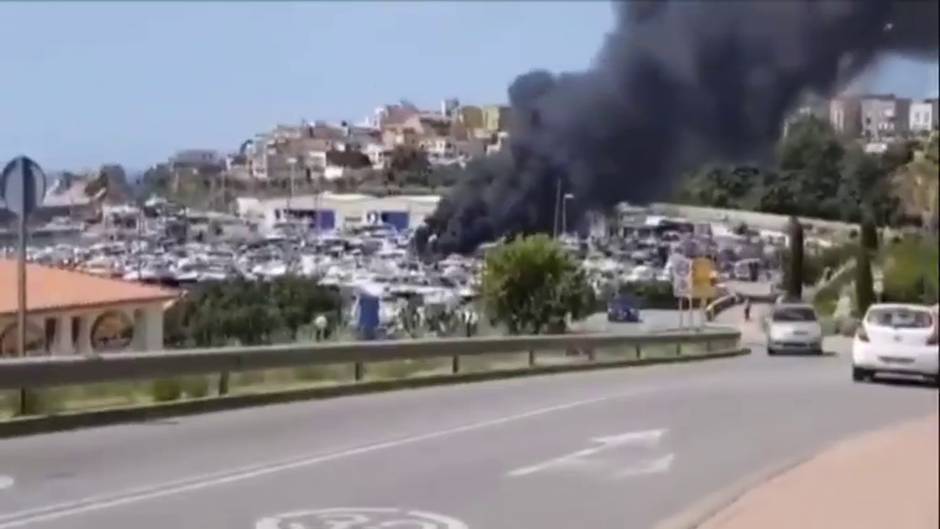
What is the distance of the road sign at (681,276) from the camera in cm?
1316

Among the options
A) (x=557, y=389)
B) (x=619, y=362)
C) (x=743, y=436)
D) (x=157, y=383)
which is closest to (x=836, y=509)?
(x=743, y=436)

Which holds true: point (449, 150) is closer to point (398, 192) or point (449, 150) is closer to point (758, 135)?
point (398, 192)

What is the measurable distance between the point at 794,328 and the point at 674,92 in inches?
258

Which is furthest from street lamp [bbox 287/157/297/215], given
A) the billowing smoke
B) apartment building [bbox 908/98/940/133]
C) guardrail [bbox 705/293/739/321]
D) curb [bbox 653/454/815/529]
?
apartment building [bbox 908/98/940/133]

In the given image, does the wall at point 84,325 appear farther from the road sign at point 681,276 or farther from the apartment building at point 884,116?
the apartment building at point 884,116

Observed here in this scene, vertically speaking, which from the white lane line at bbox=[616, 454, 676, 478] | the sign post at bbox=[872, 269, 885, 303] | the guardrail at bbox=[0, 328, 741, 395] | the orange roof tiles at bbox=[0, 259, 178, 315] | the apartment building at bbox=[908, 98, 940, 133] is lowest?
the white lane line at bbox=[616, 454, 676, 478]

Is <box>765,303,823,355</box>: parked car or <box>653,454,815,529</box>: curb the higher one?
<box>765,303,823,355</box>: parked car

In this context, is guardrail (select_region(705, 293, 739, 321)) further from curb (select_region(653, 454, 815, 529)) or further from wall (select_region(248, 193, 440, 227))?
wall (select_region(248, 193, 440, 227))

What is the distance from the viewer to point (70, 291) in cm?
1745

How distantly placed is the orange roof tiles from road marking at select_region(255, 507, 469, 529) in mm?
5188

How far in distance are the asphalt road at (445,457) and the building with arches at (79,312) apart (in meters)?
1.08

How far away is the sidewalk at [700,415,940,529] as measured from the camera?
8.81 m

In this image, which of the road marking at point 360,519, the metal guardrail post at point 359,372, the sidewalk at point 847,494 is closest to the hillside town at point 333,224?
the sidewalk at point 847,494

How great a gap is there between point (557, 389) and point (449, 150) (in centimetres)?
1229
